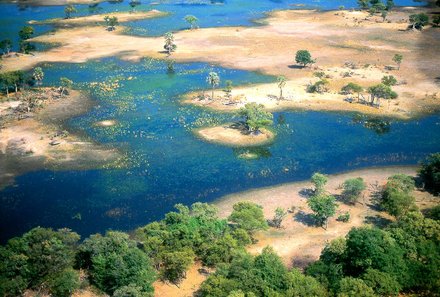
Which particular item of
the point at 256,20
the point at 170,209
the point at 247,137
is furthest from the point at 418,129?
the point at 256,20

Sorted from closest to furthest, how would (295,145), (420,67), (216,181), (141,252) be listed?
1. (141,252)
2. (216,181)
3. (295,145)
4. (420,67)

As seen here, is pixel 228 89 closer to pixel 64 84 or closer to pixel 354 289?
pixel 64 84

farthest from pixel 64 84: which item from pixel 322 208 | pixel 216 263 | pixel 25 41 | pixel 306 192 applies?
pixel 322 208

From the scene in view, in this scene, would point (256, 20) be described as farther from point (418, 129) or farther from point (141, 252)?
point (141, 252)

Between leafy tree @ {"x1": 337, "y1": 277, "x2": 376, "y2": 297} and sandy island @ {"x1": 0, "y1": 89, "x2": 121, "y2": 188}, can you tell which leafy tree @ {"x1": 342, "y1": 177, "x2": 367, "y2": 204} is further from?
sandy island @ {"x1": 0, "y1": 89, "x2": 121, "y2": 188}

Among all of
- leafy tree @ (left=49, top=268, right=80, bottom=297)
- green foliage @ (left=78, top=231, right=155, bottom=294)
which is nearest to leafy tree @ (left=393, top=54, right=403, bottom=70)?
green foliage @ (left=78, top=231, right=155, bottom=294)

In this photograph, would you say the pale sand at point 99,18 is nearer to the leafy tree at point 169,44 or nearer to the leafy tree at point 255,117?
the leafy tree at point 169,44
